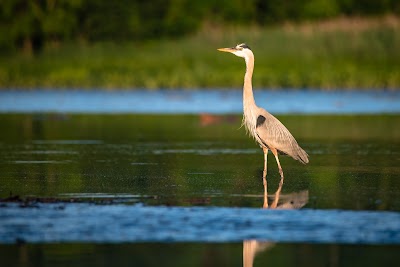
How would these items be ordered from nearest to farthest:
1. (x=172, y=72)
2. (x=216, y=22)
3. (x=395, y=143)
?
(x=395, y=143) < (x=172, y=72) < (x=216, y=22)

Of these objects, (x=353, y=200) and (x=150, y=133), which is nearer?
(x=353, y=200)

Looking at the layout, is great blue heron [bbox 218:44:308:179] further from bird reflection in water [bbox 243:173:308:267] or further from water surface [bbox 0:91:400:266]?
bird reflection in water [bbox 243:173:308:267]

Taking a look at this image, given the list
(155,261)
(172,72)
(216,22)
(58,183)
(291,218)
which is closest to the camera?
(155,261)

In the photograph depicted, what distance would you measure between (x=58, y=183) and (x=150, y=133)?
790 centimetres

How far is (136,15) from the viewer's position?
4919cm

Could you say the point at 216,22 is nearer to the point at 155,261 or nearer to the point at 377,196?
the point at 377,196

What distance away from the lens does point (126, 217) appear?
31.9 ft

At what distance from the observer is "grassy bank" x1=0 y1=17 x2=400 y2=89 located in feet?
114

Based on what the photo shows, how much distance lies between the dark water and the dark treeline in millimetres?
27759

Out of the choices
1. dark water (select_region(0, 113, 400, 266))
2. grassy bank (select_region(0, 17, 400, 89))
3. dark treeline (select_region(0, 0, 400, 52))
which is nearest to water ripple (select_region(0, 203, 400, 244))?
dark water (select_region(0, 113, 400, 266))

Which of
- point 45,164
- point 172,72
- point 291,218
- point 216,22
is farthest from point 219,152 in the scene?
point 216,22

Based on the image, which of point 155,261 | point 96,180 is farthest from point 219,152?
point 155,261

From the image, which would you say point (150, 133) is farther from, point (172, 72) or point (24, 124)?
point (172, 72)

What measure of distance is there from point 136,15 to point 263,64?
13.5 m
